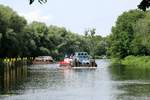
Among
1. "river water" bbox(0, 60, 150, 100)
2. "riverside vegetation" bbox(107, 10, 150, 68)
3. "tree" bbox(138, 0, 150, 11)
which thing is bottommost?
"river water" bbox(0, 60, 150, 100)

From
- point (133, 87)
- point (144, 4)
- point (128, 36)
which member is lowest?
point (133, 87)

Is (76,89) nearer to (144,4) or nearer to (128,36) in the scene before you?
(144,4)

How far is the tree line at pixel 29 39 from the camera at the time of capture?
104 m

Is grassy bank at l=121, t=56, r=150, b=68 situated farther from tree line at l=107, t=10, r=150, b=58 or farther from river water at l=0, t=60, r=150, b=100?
river water at l=0, t=60, r=150, b=100

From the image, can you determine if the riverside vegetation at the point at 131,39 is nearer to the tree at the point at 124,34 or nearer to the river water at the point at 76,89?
the tree at the point at 124,34

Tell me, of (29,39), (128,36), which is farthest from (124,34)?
(29,39)

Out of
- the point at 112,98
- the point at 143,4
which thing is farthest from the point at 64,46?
the point at 143,4

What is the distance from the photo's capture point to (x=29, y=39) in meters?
133

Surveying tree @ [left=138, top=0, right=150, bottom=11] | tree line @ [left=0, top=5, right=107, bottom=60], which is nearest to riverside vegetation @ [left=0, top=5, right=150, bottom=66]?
tree line @ [left=0, top=5, right=107, bottom=60]

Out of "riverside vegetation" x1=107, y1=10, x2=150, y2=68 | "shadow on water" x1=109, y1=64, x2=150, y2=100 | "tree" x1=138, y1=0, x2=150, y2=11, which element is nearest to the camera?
"tree" x1=138, y1=0, x2=150, y2=11

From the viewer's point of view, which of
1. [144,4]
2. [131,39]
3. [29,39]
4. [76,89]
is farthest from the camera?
[131,39]

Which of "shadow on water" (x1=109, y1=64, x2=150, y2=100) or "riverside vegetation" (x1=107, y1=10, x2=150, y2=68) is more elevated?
"riverside vegetation" (x1=107, y1=10, x2=150, y2=68)

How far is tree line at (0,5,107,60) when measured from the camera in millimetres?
104000

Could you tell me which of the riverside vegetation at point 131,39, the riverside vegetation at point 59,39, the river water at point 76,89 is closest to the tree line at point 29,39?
the riverside vegetation at point 59,39
